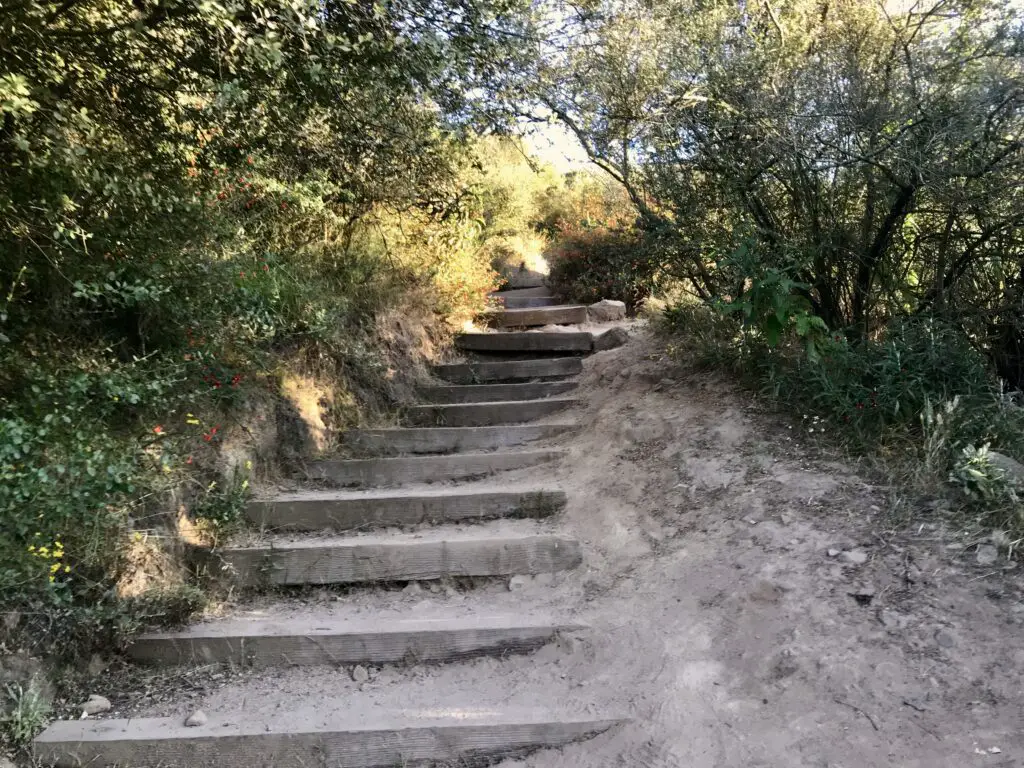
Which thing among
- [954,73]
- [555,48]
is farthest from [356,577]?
[954,73]

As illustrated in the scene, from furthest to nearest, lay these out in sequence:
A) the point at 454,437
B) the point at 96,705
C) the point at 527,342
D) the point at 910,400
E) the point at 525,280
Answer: the point at 525,280 < the point at 527,342 < the point at 454,437 < the point at 910,400 < the point at 96,705

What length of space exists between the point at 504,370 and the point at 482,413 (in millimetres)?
957

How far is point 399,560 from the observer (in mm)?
3969

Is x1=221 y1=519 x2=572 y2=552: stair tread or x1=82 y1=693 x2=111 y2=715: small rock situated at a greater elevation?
x1=221 y1=519 x2=572 y2=552: stair tread

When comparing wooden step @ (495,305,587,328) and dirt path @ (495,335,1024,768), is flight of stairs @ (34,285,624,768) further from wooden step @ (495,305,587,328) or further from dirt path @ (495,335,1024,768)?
wooden step @ (495,305,587,328)

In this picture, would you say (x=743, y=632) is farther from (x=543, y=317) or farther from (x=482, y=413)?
(x=543, y=317)

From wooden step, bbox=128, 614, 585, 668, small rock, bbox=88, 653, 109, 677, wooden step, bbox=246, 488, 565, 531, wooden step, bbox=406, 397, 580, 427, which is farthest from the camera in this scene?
wooden step, bbox=406, 397, 580, 427

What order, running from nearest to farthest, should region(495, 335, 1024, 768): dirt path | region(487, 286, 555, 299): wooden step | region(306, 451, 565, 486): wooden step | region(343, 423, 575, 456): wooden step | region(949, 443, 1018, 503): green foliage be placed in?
region(495, 335, 1024, 768): dirt path → region(949, 443, 1018, 503): green foliage → region(306, 451, 565, 486): wooden step → region(343, 423, 575, 456): wooden step → region(487, 286, 555, 299): wooden step

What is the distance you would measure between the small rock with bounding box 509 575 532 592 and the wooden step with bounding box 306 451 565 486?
1244mm

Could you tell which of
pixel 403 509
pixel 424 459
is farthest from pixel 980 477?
pixel 424 459

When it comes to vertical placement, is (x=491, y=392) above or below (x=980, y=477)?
above

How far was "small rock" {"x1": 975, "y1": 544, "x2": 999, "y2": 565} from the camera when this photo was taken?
9.53 feet

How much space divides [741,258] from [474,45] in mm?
2178

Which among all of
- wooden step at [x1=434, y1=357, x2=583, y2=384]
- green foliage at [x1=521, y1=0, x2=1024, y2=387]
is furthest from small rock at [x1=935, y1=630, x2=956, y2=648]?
wooden step at [x1=434, y1=357, x2=583, y2=384]
